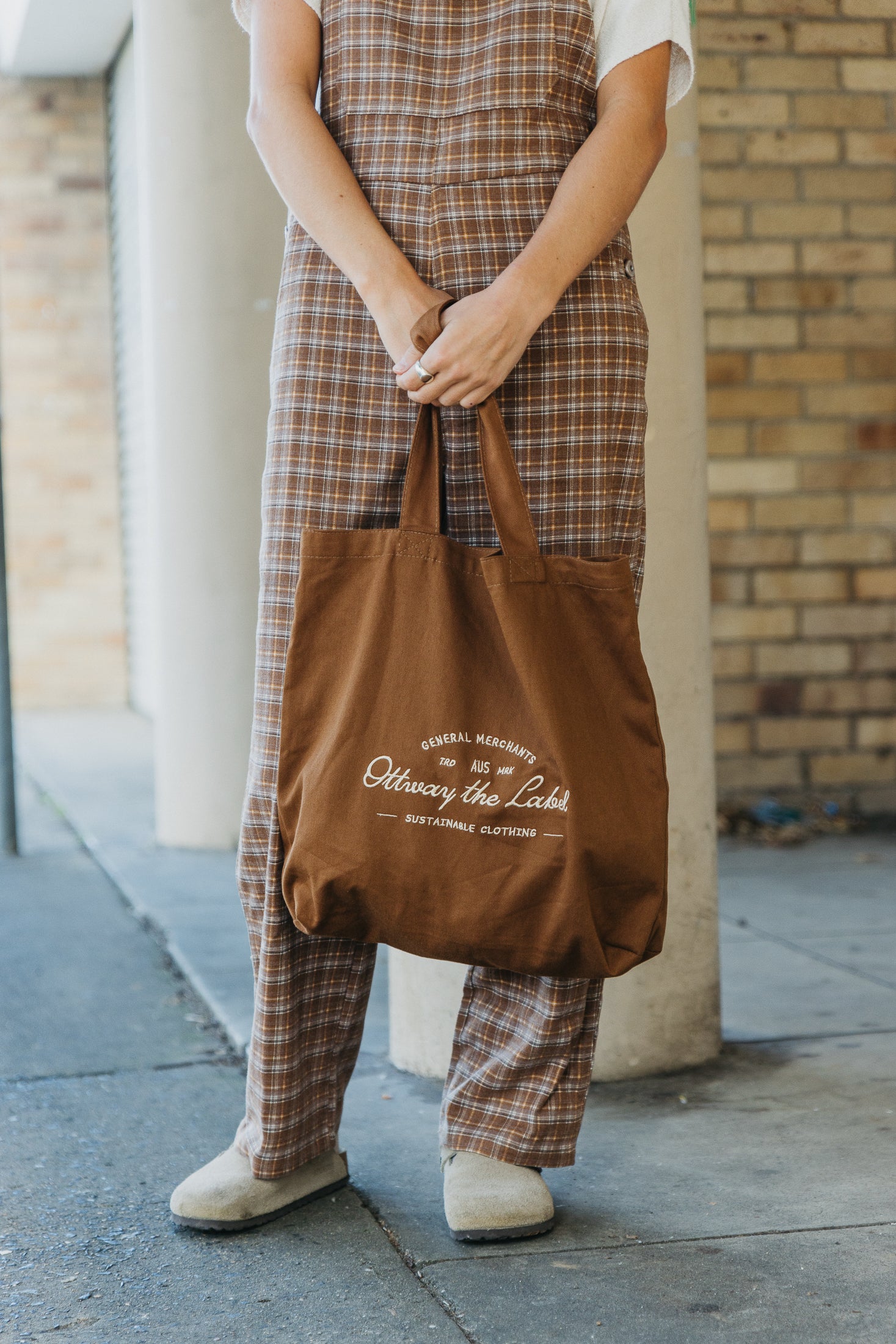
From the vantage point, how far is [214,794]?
4301mm

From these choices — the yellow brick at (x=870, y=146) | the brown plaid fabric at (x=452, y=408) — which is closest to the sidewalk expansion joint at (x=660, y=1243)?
the brown plaid fabric at (x=452, y=408)

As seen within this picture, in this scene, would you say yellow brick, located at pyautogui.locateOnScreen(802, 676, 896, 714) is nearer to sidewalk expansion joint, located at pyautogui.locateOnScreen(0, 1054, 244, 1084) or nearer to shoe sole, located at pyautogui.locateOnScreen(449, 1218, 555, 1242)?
sidewalk expansion joint, located at pyautogui.locateOnScreen(0, 1054, 244, 1084)

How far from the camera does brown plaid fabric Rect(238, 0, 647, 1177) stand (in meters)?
1.63

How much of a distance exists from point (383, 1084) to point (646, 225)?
1.42 metres

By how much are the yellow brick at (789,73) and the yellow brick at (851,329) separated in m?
0.74

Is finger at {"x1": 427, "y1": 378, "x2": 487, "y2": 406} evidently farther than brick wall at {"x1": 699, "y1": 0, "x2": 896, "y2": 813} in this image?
No

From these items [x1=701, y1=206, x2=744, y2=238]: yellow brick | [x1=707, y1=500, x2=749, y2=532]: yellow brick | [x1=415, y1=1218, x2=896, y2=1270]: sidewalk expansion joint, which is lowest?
[x1=415, y1=1218, x2=896, y2=1270]: sidewalk expansion joint

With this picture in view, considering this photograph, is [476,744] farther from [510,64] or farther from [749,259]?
[749,259]

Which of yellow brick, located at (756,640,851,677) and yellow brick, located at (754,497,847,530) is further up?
yellow brick, located at (754,497,847,530)

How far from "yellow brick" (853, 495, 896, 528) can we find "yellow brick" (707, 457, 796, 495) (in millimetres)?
234

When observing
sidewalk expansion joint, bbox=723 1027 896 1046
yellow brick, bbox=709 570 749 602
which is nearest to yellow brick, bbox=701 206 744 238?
yellow brick, bbox=709 570 749 602

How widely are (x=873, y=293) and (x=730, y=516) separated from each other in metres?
0.89

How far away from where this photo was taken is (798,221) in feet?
15.6

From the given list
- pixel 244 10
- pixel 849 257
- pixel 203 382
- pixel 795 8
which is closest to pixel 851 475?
pixel 849 257
